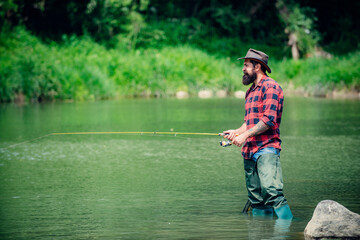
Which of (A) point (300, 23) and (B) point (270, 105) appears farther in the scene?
(A) point (300, 23)

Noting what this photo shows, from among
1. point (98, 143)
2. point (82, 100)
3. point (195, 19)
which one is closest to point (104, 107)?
point (82, 100)

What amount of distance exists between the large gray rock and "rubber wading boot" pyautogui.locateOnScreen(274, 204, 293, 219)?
0.49 meters

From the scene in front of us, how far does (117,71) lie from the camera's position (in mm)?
28156

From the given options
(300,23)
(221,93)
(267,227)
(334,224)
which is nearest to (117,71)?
(221,93)

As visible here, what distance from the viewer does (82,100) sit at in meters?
25.4

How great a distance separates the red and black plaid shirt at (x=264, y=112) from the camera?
5781 mm

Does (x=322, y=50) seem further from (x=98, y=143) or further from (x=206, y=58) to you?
(x=98, y=143)

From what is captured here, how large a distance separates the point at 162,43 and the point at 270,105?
30.6 m

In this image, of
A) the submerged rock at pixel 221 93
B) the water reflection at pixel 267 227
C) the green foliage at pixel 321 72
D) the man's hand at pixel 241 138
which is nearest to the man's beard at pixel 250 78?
the man's hand at pixel 241 138

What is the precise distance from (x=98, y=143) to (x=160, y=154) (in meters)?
2.04

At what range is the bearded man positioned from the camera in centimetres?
579

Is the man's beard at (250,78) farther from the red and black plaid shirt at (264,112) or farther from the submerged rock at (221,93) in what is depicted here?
the submerged rock at (221,93)

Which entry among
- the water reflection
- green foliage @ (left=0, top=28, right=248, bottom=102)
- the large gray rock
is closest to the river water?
the water reflection

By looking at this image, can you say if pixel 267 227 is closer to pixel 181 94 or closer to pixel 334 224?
pixel 334 224
